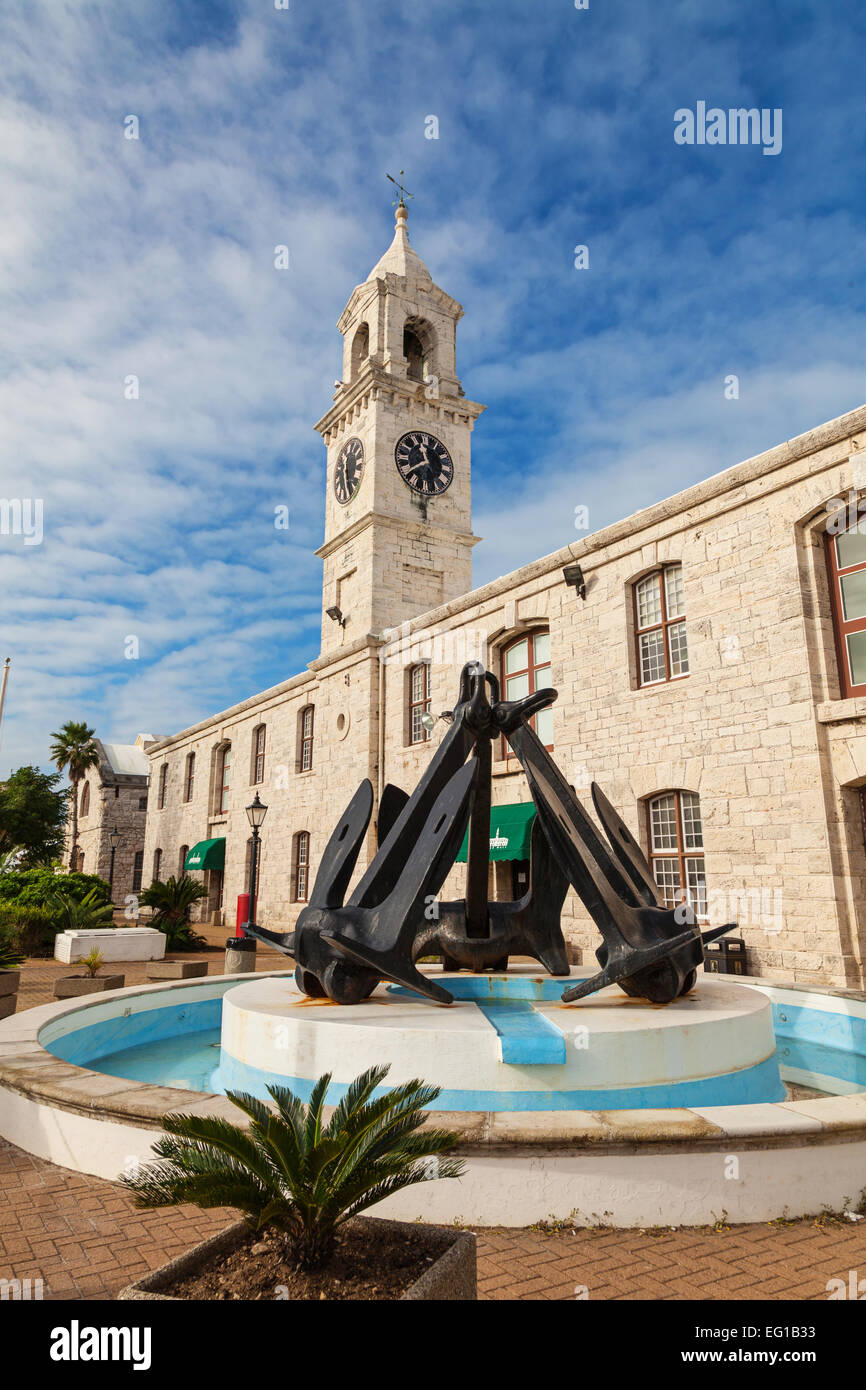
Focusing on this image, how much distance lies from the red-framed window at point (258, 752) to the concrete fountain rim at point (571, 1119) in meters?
23.9

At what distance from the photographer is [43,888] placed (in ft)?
69.9

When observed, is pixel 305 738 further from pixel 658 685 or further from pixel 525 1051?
pixel 525 1051

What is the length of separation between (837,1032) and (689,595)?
7.49 metres

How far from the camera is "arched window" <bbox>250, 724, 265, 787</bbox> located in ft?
95.4

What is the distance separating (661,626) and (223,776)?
2285 cm

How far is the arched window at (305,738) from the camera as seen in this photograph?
26000 millimetres

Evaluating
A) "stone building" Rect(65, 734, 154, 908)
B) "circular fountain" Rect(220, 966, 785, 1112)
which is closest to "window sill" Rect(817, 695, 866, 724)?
"circular fountain" Rect(220, 966, 785, 1112)

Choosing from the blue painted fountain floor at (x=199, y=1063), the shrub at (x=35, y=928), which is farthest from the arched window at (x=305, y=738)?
the blue painted fountain floor at (x=199, y=1063)

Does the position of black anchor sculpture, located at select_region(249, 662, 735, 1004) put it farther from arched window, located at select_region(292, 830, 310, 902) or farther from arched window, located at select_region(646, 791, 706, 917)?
arched window, located at select_region(292, 830, 310, 902)

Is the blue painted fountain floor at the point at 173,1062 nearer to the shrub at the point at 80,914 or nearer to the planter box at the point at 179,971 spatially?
the planter box at the point at 179,971

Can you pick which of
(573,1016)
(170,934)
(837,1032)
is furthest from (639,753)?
(170,934)

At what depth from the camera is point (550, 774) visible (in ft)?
24.5

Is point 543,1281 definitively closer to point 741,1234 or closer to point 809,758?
point 741,1234

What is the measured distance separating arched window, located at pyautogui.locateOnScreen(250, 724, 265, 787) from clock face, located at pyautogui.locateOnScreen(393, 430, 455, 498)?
10.6 meters
